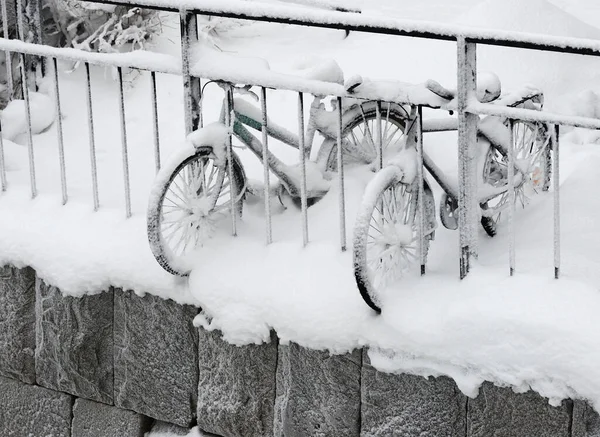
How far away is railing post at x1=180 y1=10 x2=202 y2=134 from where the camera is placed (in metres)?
4.91

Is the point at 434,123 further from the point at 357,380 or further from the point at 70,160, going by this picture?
the point at 70,160

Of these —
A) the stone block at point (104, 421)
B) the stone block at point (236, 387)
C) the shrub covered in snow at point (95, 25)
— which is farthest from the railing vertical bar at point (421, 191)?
the shrub covered in snow at point (95, 25)

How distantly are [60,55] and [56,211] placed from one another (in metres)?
0.64

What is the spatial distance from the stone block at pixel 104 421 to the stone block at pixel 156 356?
102 millimetres

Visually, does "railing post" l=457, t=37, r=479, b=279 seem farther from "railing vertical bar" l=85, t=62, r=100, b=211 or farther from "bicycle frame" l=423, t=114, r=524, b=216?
"railing vertical bar" l=85, t=62, r=100, b=211

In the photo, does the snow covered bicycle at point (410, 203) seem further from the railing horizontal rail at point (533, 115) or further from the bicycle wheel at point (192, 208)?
the bicycle wheel at point (192, 208)

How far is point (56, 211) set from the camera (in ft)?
18.1

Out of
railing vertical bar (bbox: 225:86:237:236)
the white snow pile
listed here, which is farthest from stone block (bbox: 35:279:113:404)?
the white snow pile

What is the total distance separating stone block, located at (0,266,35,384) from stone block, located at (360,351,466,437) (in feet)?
5.49

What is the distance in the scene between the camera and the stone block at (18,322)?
559 cm

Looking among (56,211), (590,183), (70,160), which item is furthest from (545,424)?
(70,160)

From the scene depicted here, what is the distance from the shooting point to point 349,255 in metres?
4.73

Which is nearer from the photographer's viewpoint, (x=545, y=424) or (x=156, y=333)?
(x=545, y=424)

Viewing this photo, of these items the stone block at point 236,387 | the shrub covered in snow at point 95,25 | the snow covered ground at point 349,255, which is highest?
the shrub covered in snow at point 95,25
